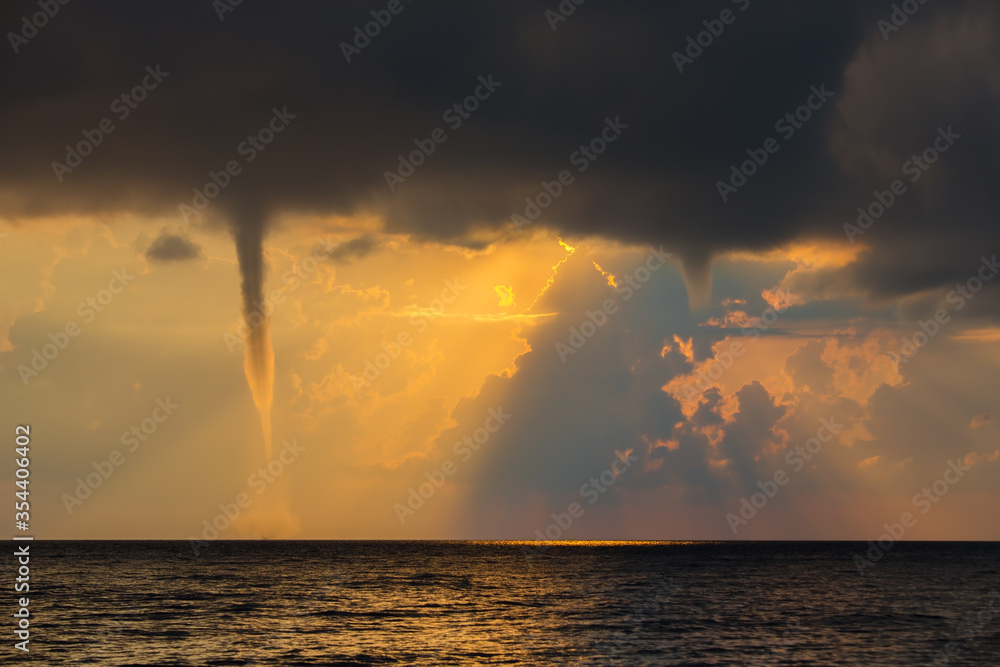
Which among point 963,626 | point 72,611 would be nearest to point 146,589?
point 72,611

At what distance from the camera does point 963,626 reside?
60688 millimetres

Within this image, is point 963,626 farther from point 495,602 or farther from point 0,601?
point 0,601

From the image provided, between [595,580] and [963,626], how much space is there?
5721 cm

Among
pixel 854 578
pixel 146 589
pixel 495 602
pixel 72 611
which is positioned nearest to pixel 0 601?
pixel 72 611

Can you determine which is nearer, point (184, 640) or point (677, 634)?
point (184, 640)

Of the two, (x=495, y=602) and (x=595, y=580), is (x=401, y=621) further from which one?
(x=595, y=580)

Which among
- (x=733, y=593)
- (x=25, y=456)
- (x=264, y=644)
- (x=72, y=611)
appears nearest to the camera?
(x=25, y=456)

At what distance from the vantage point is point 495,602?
79312 mm

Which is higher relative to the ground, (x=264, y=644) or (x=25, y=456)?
(x=25, y=456)

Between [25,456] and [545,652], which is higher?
[25,456]

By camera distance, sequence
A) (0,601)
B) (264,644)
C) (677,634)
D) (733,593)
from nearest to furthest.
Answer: (264,644) → (677,634) → (0,601) → (733,593)

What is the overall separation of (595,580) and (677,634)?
57082mm

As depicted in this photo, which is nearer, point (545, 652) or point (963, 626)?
point (545, 652)

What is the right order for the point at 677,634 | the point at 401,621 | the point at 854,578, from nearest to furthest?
the point at 677,634 < the point at 401,621 < the point at 854,578
